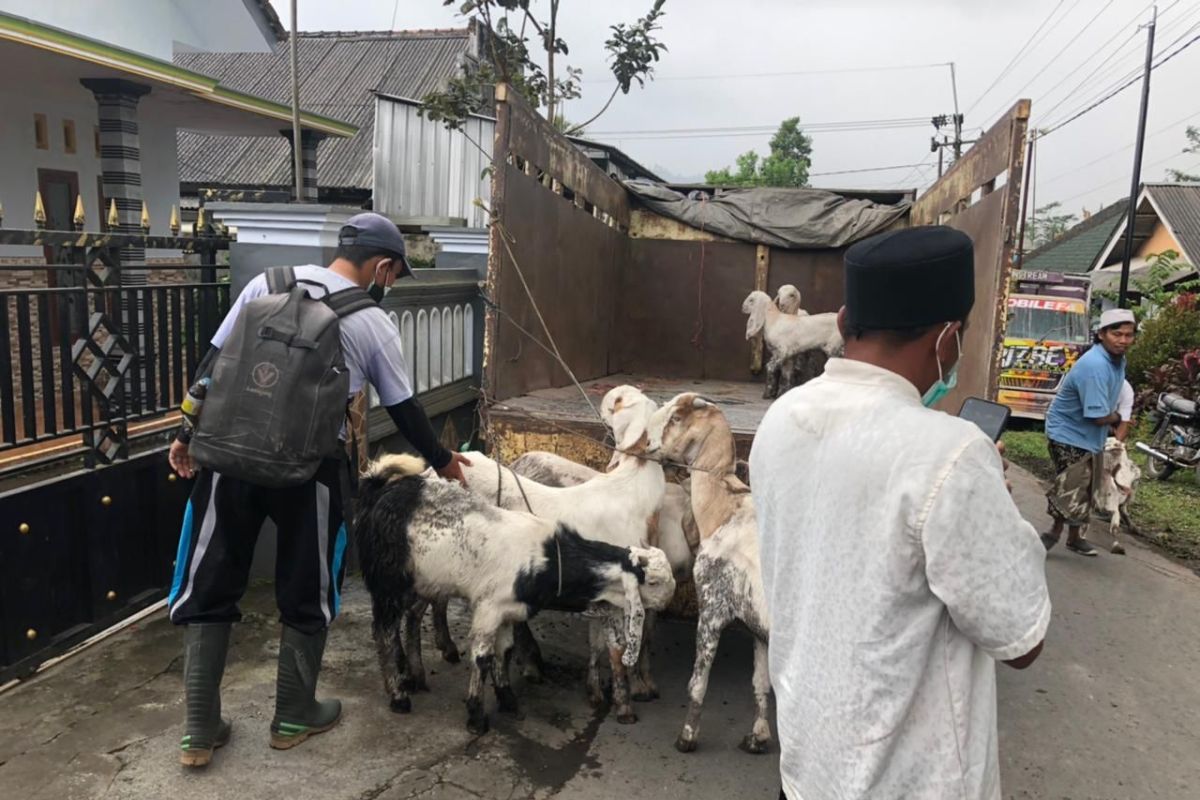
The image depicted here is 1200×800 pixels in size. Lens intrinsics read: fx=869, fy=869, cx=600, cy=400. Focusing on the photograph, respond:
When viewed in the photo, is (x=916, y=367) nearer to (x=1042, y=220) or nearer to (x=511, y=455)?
(x=511, y=455)

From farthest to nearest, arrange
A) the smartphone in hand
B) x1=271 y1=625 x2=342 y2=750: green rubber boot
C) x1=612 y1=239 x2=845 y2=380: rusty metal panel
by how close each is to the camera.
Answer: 1. x1=612 y1=239 x2=845 y2=380: rusty metal panel
2. x1=271 y1=625 x2=342 y2=750: green rubber boot
3. the smartphone in hand

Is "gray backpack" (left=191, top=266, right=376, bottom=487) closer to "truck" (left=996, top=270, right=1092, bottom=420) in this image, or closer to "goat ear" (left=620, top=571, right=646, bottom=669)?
"goat ear" (left=620, top=571, right=646, bottom=669)

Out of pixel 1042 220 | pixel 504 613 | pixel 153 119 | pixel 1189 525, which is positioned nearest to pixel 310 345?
pixel 504 613

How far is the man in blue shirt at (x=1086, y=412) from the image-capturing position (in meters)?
5.82

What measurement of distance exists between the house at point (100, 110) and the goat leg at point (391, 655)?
419 centimetres

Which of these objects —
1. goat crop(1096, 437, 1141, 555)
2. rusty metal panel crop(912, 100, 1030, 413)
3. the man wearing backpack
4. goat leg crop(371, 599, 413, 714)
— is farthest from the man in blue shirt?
goat leg crop(371, 599, 413, 714)

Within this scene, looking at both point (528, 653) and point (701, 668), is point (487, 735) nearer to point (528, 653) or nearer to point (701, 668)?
point (528, 653)

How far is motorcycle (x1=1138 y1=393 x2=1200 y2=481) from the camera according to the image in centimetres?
934

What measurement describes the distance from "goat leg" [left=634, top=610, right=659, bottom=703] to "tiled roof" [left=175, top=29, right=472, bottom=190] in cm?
1356

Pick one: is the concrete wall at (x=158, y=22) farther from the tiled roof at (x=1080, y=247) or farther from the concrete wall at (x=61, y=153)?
the tiled roof at (x=1080, y=247)

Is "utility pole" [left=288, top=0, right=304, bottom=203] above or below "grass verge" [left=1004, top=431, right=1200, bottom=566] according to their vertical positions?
above

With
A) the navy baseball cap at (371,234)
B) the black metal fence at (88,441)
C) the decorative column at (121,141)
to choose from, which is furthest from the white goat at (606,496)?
the decorative column at (121,141)

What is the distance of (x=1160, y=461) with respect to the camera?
9656mm

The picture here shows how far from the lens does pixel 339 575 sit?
3266 mm
